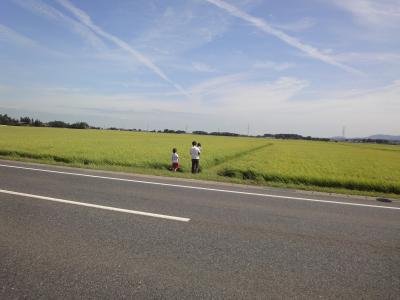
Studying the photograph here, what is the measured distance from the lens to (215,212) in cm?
658

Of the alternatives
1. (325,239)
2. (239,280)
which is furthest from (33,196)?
(325,239)

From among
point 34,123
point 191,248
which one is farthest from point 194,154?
point 34,123

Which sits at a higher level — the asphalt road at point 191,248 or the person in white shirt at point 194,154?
the person in white shirt at point 194,154

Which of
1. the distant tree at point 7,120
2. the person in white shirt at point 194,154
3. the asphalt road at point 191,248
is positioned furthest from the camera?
the distant tree at point 7,120

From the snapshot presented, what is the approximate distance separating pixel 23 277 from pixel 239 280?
2703mm

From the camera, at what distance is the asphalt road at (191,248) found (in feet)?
11.3

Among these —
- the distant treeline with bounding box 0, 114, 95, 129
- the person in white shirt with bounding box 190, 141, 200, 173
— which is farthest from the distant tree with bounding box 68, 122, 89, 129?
the person in white shirt with bounding box 190, 141, 200, 173

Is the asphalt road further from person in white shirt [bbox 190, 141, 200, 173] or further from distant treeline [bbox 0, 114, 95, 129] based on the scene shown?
distant treeline [bbox 0, 114, 95, 129]

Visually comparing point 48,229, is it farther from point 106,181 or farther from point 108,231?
point 106,181

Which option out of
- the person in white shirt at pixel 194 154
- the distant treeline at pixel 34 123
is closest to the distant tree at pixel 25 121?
the distant treeline at pixel 34 123

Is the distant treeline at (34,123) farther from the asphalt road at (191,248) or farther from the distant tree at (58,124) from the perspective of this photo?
the asphalt road at (191,248)

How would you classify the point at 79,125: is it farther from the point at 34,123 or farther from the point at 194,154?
the point at 194,154

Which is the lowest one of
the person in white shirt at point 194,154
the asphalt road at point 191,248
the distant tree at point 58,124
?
the asphalt road at point 191,248

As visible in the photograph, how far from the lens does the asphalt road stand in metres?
3.46
